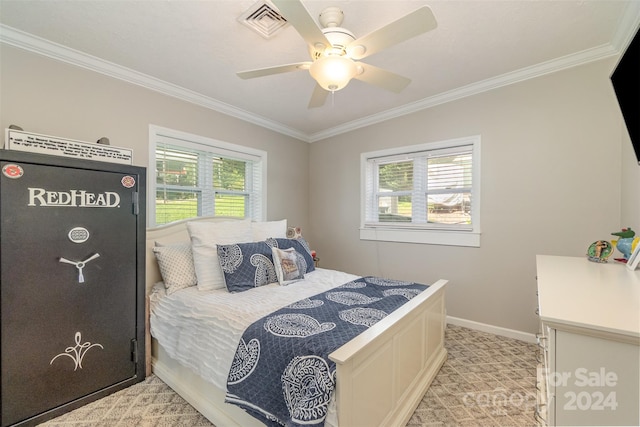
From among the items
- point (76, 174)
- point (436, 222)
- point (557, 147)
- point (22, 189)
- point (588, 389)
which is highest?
point (557, 147)

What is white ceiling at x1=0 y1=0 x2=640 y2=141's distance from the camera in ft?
5.55

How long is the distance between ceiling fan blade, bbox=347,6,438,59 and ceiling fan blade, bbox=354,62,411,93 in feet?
0.58

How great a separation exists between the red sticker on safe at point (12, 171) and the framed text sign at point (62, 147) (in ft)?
0.42

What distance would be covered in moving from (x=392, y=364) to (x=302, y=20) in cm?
177

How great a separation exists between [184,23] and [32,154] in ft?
4.01

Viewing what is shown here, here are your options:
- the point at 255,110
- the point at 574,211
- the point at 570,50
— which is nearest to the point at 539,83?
the point at 570,50

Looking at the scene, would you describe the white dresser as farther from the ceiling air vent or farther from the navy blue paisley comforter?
the ceiling air vent

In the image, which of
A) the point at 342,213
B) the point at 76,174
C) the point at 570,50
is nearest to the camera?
the point at 76,174

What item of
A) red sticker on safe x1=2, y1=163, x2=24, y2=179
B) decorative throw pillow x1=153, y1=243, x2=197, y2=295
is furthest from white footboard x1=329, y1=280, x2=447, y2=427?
red sticker on safe x1=2, y1=163, x2=24, y2=179

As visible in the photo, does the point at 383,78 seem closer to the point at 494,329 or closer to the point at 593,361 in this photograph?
the point at 593,361

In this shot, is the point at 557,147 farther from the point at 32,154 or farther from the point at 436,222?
the point at 32,154

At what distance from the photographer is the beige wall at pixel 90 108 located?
194 centimetres

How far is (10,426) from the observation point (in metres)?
1.53

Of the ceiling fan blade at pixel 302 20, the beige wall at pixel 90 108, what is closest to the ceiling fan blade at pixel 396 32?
the ceiling fan blade at pixel 302 20
